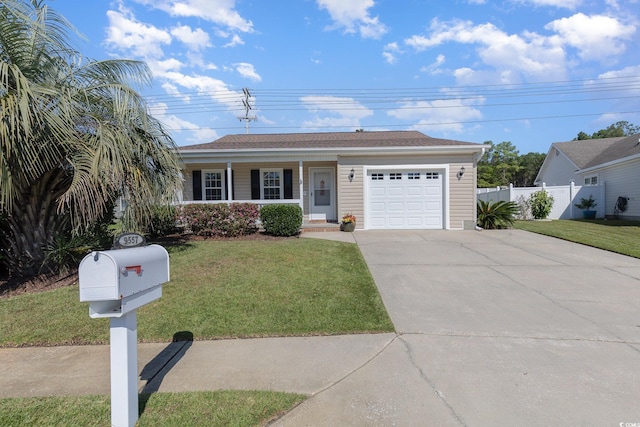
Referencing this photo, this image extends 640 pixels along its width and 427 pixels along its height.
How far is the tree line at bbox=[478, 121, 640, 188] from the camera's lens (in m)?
49.1

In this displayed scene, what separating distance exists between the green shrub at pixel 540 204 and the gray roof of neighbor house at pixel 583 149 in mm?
8306

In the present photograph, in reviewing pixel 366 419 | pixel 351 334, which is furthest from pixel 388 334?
pixel 366 419

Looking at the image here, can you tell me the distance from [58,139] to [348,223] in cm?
883

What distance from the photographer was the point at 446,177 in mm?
12859

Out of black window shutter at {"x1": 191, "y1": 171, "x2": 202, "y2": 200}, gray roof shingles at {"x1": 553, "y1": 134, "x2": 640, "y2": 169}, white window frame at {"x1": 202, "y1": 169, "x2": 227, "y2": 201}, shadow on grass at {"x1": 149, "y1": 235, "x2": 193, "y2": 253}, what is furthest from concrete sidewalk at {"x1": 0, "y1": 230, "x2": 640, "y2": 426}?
gray roof shingles at {"x1": 553, "y1": 134, "x2": 640, "y2": 169}

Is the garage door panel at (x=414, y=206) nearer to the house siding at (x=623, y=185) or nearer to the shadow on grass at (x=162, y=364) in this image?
the shadow on grass at (x=162, y=364)

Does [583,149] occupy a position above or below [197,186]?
above

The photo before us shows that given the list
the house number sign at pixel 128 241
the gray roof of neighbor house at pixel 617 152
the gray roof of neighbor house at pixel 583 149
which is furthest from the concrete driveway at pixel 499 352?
the gray roof of neighbor house at pixel 583 149

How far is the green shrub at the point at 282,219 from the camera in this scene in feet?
35.1

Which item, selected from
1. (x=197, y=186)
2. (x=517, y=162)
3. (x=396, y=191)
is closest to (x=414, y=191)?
(x=396, y=191)

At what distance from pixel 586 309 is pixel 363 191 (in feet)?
28.9

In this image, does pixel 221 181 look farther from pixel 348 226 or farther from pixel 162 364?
pixel 162 364

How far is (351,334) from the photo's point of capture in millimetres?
4023

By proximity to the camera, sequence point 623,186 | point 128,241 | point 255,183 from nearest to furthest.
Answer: point 128,241 < point 255,183 < point 623,186
